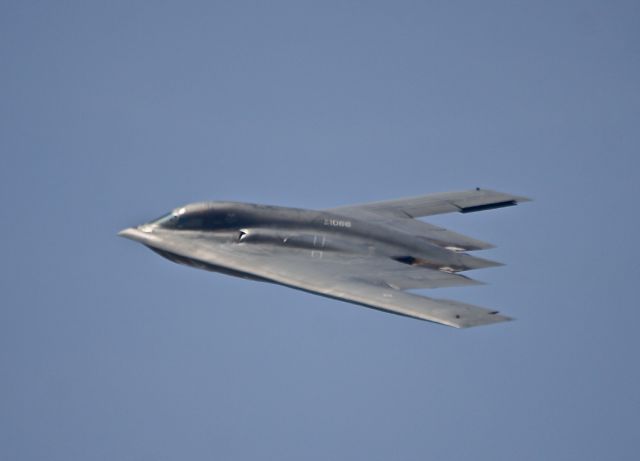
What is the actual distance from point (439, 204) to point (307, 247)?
8918mm

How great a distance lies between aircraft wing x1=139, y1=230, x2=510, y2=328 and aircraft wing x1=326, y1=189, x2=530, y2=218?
6.01 m

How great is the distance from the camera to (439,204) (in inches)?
1764

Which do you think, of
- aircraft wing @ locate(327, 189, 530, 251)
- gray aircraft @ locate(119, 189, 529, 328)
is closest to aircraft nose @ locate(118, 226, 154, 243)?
gray aircraft @ locate(119, 189, 529, 328)

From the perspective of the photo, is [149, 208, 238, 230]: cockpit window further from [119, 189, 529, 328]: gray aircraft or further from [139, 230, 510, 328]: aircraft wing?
[139, 230, 510, 328]: aircraft wing

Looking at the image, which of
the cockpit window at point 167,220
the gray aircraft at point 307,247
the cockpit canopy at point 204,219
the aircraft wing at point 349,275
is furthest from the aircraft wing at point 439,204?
the cockpit window at point 167,220

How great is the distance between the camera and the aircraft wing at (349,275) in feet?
102

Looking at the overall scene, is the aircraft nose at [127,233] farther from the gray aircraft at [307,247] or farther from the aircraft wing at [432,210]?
the aircraft wing at [432,210]

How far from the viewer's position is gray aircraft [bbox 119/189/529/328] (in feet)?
115

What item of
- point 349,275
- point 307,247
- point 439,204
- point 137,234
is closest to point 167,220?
point 137,234

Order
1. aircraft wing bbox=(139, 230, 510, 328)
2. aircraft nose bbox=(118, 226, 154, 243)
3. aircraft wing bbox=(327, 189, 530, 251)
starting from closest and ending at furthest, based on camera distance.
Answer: aircraft wing bbox=(139, 230, 510, 328) < aircraft nose bbox=(118, 226, 154, 243) < aircraft wing bbox=(327, 189, 530, 251)

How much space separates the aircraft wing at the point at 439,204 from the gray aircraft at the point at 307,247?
2.23 metres

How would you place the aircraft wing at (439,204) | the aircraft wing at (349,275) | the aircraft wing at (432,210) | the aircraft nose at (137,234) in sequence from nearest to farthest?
1. the aircraft wing at (349,275)
2. the aircraft nose at (137,234)
3. the aircraft wing at (432,210)
4. the aircraft wing at (439,204)

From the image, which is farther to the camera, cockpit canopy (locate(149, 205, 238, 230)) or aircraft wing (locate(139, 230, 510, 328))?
cockpit canopy (locate(149, 205, 238, 230))

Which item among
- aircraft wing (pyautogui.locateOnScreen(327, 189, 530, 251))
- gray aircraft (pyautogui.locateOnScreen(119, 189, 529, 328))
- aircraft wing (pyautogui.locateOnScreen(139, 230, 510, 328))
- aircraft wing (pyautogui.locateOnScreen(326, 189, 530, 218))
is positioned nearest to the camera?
aircraft wing (pyautogui.locateOnScreen(139, 230, 510, 328))
